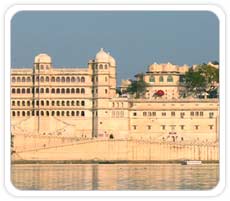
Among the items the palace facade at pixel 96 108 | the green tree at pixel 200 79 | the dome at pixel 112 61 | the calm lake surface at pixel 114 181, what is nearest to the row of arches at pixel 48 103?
the palace facade at pixel 96 108

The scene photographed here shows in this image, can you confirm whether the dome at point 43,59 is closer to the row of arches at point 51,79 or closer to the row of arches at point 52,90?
the row of arches at point 51,79

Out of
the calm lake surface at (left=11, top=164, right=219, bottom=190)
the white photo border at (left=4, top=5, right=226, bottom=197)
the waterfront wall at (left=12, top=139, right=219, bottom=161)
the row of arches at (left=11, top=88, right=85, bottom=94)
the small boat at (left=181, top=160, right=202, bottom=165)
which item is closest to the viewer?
the white photo border at (left=4, top=5, right=226, bottom=197)

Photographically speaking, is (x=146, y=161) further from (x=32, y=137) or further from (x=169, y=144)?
(x=32, y=137)

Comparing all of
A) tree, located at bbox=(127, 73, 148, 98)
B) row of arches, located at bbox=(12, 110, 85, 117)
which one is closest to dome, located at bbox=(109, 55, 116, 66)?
row of arches, located at bbox=(12, 110, 85, 117)

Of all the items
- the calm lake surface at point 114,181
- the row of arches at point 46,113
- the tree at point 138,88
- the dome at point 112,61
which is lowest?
the calm lake surface at point 114,181

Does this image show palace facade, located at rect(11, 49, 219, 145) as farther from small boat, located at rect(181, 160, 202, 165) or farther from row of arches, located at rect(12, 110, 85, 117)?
small boat, located at rect(181, 160, 202, 165)
